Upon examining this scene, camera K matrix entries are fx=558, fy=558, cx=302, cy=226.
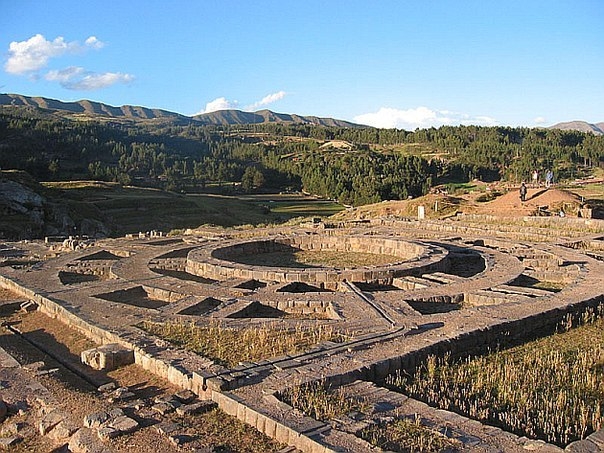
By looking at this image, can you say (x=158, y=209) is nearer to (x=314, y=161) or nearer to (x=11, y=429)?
(x=314, y=161)

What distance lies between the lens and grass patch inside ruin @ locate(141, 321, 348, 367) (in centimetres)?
926

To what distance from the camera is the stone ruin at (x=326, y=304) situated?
727cm

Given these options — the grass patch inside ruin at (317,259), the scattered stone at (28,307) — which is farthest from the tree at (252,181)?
the scattered stone at (28,307)

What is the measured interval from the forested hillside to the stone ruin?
3423 cm

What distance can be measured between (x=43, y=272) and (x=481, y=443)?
1432 cm

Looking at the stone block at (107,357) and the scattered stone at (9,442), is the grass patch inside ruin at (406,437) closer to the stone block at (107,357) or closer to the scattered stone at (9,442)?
the scattered stone at (9,442)

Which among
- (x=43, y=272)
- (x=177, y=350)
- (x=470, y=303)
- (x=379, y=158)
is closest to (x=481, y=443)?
(x=177, y=350)

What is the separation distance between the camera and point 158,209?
149 ft

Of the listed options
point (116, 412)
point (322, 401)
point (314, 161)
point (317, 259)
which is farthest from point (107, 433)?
point (314, 161)

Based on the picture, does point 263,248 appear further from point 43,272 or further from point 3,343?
point 3,343

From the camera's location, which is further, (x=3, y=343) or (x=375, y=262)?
(x=375, y=262)

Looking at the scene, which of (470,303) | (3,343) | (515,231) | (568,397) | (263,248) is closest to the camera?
(568,397)

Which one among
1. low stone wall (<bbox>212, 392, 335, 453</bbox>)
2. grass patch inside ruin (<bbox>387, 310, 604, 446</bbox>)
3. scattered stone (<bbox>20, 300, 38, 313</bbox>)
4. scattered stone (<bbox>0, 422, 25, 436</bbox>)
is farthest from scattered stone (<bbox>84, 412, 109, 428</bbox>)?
scattered stone (<bbox>20, 300, 38, 313</bbox>)

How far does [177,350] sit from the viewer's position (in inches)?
370
